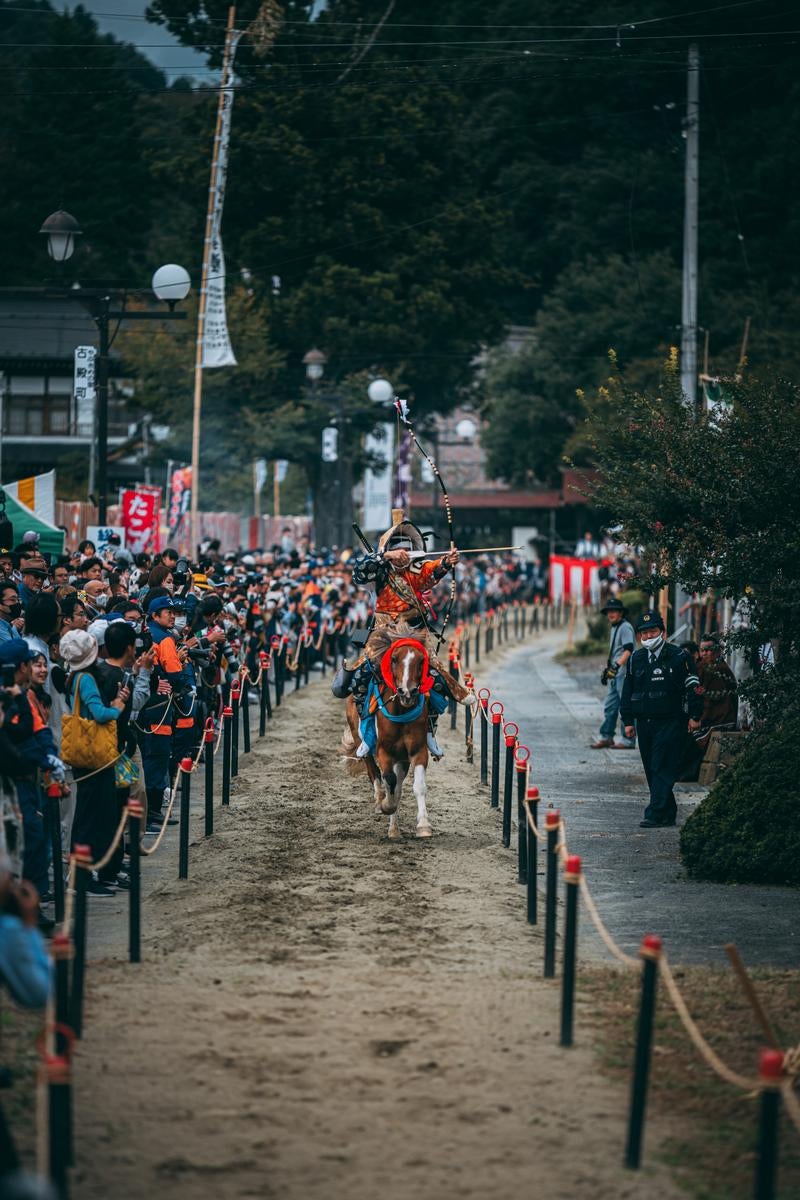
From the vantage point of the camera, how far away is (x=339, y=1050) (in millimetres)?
8711

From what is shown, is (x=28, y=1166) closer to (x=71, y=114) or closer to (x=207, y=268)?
(x=207, y=268)

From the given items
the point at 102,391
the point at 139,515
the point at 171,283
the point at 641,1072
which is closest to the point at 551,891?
the point at 641,1072

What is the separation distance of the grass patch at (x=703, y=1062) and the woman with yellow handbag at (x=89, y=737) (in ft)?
12.7

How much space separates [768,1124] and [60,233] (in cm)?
1671

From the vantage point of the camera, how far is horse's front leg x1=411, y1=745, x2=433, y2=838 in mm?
15383

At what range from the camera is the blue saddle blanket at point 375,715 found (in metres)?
15.6

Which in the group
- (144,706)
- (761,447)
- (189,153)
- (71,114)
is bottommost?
(144,706)

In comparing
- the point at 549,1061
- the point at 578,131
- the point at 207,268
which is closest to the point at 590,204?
the point at 578,131

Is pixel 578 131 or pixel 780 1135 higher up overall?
pixel 578 131

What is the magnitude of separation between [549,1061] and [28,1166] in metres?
2.87

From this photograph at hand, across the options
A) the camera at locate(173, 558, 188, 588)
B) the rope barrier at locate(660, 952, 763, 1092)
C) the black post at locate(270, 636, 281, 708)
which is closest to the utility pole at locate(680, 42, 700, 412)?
the black post at locate(270, 636, 281, 708)

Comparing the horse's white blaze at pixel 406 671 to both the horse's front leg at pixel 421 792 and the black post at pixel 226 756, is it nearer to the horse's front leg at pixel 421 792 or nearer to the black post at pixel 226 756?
the horse's front leg at pixel 421 792

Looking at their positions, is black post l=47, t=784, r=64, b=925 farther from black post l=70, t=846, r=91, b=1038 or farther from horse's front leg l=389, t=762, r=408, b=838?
horse's front leg l=389, t=762, r=408, b=838

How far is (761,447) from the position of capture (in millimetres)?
17078
